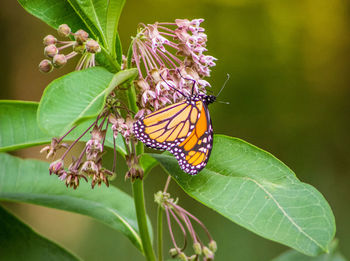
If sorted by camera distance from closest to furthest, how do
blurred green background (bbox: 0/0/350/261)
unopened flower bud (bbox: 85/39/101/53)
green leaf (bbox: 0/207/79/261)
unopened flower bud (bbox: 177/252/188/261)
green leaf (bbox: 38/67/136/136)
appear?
green leaf (bbox: 38/67/136/136) → unopened flower bud (bbox: 85/39/101/53) → unopened flower bud (bbox: 177/252/188/261) → green leaf (bbox: 0/207/79/261) → blurred green background (bbox: 0/0/350/261)

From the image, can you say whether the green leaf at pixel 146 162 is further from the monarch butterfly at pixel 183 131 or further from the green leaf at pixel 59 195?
the green leaf at pixel 59 195

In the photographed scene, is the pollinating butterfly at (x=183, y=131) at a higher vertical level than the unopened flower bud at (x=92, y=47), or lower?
lower

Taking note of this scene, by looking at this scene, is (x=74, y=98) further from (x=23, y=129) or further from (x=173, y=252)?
(x=173, y=252)

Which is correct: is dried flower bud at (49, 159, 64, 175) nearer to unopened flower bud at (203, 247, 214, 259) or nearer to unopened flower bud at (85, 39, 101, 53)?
unopened flower bud at (85, 39, 101, 53)

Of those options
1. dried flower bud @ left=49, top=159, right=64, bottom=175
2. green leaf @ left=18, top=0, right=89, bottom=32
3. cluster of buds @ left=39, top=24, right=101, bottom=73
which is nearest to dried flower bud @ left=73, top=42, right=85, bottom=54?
cluster of buds @ left=39, top=24, right=101, bottom=73

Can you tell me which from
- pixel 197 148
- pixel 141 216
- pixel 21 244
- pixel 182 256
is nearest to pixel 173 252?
pixel 182 256

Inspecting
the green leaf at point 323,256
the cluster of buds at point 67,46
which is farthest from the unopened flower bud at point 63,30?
the green leaf at point 323,256
